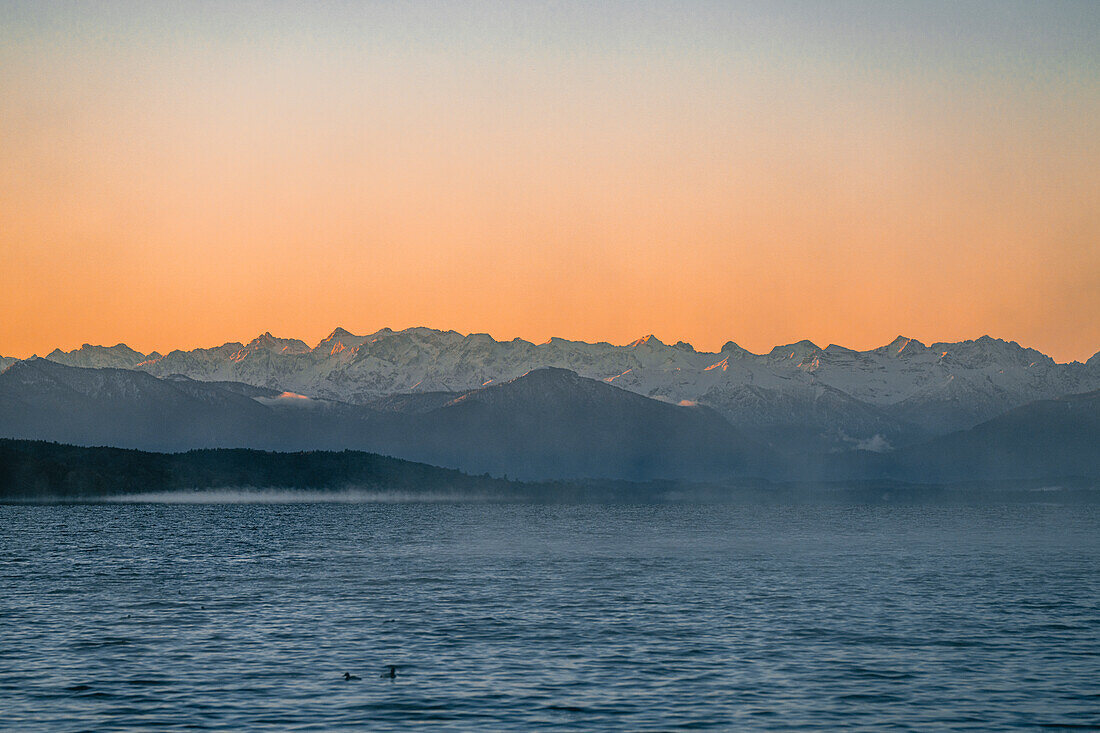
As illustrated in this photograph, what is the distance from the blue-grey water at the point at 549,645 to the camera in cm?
4553

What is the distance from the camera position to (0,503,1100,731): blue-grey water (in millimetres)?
45531

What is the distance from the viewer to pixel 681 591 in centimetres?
9000

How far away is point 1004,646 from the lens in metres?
61.2

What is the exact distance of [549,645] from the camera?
201ft

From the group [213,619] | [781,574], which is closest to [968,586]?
[781,574]

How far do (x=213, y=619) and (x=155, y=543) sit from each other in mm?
93188

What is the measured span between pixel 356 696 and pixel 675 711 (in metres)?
12.3

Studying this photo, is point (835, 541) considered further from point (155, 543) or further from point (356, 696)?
point (356, 696)

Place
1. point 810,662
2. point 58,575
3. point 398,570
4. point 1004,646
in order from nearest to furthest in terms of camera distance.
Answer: point 810,662 < point 1004,646 < point 58,575 < point 398,570

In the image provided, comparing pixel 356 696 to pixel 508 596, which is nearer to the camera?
pixel 356 696

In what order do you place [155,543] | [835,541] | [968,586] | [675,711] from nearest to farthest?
[675,711]
[968,586]
[155,543]
[835,541]

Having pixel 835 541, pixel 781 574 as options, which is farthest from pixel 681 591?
pixel 835 541

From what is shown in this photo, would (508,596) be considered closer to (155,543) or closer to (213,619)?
(213,619)

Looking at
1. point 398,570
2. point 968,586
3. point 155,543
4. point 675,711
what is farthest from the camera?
point 155,543
